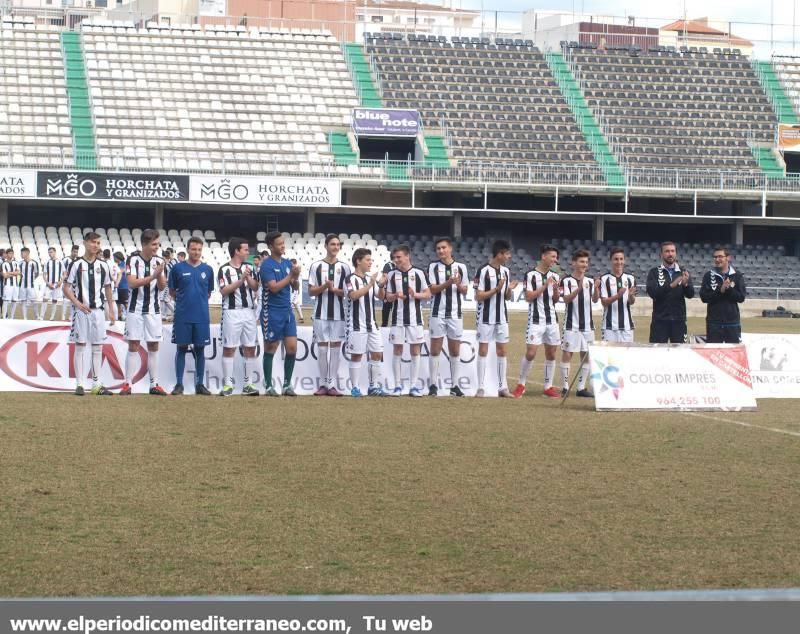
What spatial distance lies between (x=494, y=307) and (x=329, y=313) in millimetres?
2175

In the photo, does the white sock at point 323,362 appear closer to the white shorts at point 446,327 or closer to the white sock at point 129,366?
the white shorts at point 446,327

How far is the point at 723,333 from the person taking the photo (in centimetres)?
1752

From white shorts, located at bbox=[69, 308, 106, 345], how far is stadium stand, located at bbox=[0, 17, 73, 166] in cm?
3178

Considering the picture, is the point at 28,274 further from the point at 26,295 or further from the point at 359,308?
the point at 359,308

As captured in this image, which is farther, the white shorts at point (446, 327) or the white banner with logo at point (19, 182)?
the white banner with logo at point (19, 182)

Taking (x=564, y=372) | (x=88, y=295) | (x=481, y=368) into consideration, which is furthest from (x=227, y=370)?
(x=564, y=372)

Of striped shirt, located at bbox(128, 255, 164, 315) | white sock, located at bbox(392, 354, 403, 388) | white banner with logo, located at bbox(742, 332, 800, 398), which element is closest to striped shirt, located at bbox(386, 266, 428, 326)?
white sock, located at bbox(392, 354, 403, 388)

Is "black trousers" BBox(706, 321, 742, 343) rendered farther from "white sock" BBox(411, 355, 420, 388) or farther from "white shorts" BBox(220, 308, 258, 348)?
"white shorts" BBox(220, 308, 258, 348)

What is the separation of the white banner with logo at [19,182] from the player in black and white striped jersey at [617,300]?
30921 mm

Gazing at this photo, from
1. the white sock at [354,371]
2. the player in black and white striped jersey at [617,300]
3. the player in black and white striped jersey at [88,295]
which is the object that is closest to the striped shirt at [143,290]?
the player in black and white striped jersey at [88,295]

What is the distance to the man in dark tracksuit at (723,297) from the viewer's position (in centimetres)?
1719

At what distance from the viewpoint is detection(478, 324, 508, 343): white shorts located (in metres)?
17.9

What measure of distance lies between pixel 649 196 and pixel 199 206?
16.6 m
